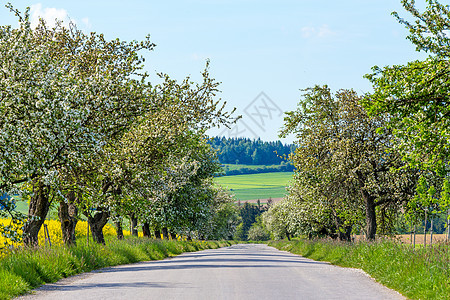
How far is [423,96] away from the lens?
53.5ft

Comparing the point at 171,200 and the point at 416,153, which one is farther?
the point at 171,200

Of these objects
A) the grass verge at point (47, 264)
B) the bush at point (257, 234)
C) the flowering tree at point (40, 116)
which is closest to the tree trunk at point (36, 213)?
the flowering tree at point (40, 116)

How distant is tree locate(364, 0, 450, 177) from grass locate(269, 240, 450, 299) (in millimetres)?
2924

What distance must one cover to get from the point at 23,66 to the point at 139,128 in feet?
31.7

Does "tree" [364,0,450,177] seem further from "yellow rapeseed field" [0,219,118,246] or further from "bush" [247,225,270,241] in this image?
"bush" [247,225,270,241]

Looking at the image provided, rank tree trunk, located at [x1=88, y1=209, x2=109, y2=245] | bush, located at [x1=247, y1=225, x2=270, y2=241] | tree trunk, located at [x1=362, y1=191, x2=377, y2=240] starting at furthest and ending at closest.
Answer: bush, located at [x1=247, y1=225, x2=270, y2=241], tree trunk, located at [x1=362, y1=191, x2=377, y2=240], tree trunk, located at [x1=88, y1=209, x2=109, y2=245]

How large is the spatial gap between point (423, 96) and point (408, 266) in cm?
560

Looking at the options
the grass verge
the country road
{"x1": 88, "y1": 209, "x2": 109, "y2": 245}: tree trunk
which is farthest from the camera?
{"x1": 88, "y1": 209, "x2": 109, "y2": 245}: tree trunk

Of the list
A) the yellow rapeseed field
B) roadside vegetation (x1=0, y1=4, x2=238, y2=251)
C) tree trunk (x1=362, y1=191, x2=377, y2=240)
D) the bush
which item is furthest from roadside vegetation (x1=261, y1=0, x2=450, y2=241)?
the bush

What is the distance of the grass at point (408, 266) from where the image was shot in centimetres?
1077

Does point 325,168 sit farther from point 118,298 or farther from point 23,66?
point 118,298

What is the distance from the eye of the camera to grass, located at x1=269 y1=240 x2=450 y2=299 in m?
10.8

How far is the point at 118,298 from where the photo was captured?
33.2 ft

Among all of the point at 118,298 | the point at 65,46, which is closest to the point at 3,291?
the point at 118,298
